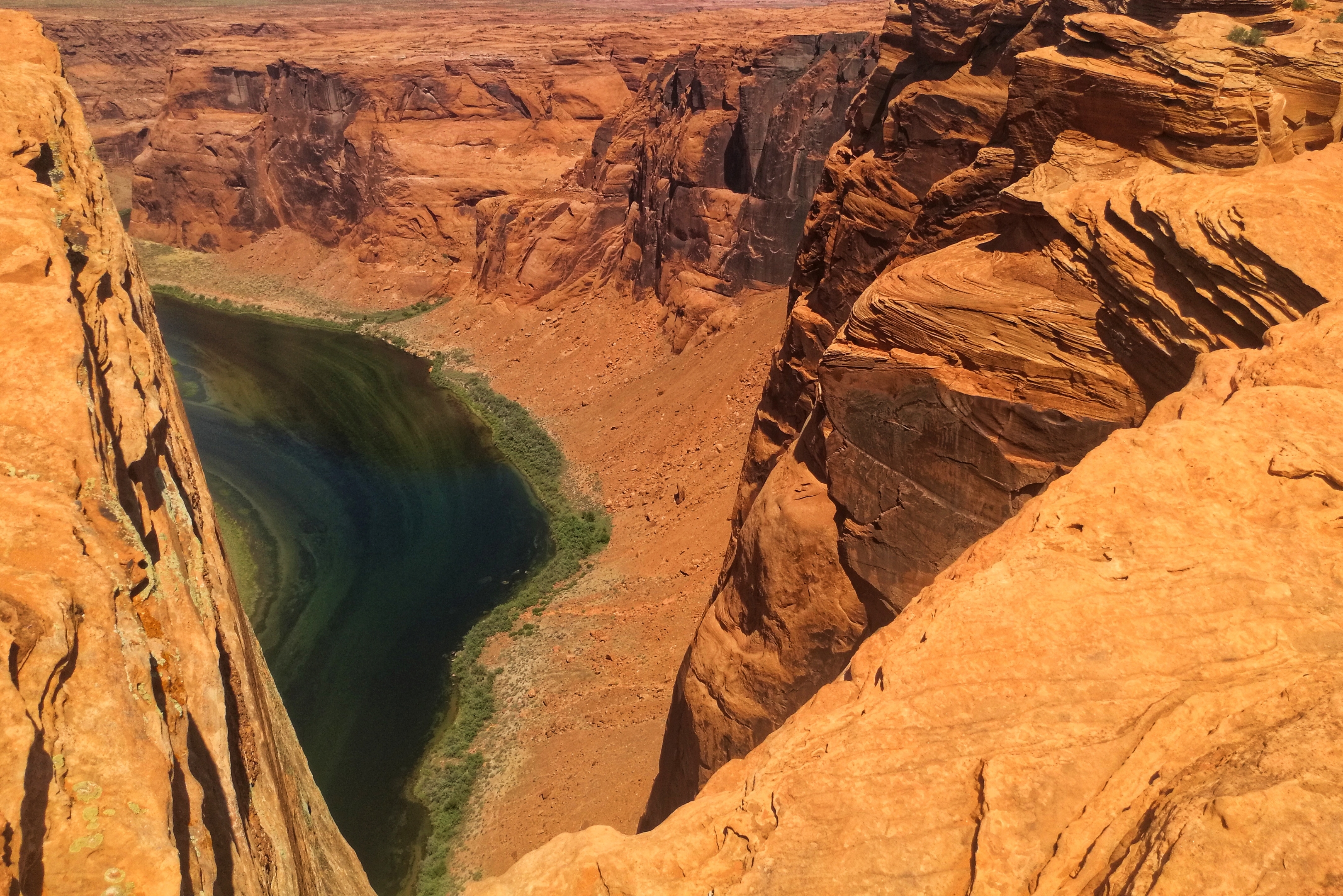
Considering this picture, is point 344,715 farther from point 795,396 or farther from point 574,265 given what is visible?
point 574,265

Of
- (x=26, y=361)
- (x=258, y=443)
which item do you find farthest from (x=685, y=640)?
(x=258, y=443)

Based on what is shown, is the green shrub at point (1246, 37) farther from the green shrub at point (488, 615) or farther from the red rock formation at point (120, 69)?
the red rock formation at point (120, 69)

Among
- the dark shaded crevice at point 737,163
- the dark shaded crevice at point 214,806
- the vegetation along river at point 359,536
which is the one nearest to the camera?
the dark shaded crevice at point 214,806

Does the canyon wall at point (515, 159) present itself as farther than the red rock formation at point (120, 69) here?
No

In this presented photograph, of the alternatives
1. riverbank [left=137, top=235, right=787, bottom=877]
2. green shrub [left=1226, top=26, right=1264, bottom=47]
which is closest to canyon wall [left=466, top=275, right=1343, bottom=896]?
green shrub [left=1226, top=26, right=1264, bottom=47]

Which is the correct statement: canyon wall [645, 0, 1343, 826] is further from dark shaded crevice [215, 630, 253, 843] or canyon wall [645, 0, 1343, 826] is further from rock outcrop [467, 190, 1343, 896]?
dark shaded crevice [215, 630, 253, 843]

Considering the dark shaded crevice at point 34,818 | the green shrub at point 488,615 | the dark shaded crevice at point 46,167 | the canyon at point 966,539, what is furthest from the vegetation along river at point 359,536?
the dark shaded crevice at point 34,818
